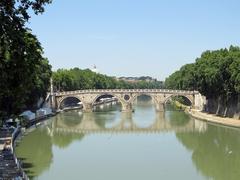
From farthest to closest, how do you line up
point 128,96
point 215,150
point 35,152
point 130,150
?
1. point 128,96
2. point 130,150
3. point 215,150
4. point 35,152

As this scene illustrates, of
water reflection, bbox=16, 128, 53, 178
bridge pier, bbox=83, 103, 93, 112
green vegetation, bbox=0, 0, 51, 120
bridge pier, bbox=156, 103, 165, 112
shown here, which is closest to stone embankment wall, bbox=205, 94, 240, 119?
bridge pier, bbox=156, 103, 165, 112

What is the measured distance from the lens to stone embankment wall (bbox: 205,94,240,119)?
58141 mm

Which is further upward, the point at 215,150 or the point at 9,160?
the point at 9,160

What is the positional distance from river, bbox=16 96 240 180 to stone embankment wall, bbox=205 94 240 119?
10.8ft

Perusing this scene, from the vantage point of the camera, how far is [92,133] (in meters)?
54.2

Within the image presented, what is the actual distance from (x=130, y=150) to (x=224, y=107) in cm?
2525

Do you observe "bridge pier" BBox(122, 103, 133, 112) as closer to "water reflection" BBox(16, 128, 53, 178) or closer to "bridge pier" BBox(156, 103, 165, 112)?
"bridge pier" BBox(156, 103, 165, 112)

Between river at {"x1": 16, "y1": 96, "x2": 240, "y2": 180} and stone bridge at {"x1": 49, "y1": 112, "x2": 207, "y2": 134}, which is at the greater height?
stone bridge at {"x1": 49, "y1": 112, "x2": 207, "y2": 134}

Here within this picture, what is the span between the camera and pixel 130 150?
4084 cm

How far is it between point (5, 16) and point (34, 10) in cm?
77

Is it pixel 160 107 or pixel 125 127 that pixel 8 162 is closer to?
pixel 125 127

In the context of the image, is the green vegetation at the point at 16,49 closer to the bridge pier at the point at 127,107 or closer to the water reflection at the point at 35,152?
the water reflection at the point at 35,152

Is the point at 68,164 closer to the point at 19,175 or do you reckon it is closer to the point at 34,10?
the point at 19,175

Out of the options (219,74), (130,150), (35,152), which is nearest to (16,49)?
(35,152)
